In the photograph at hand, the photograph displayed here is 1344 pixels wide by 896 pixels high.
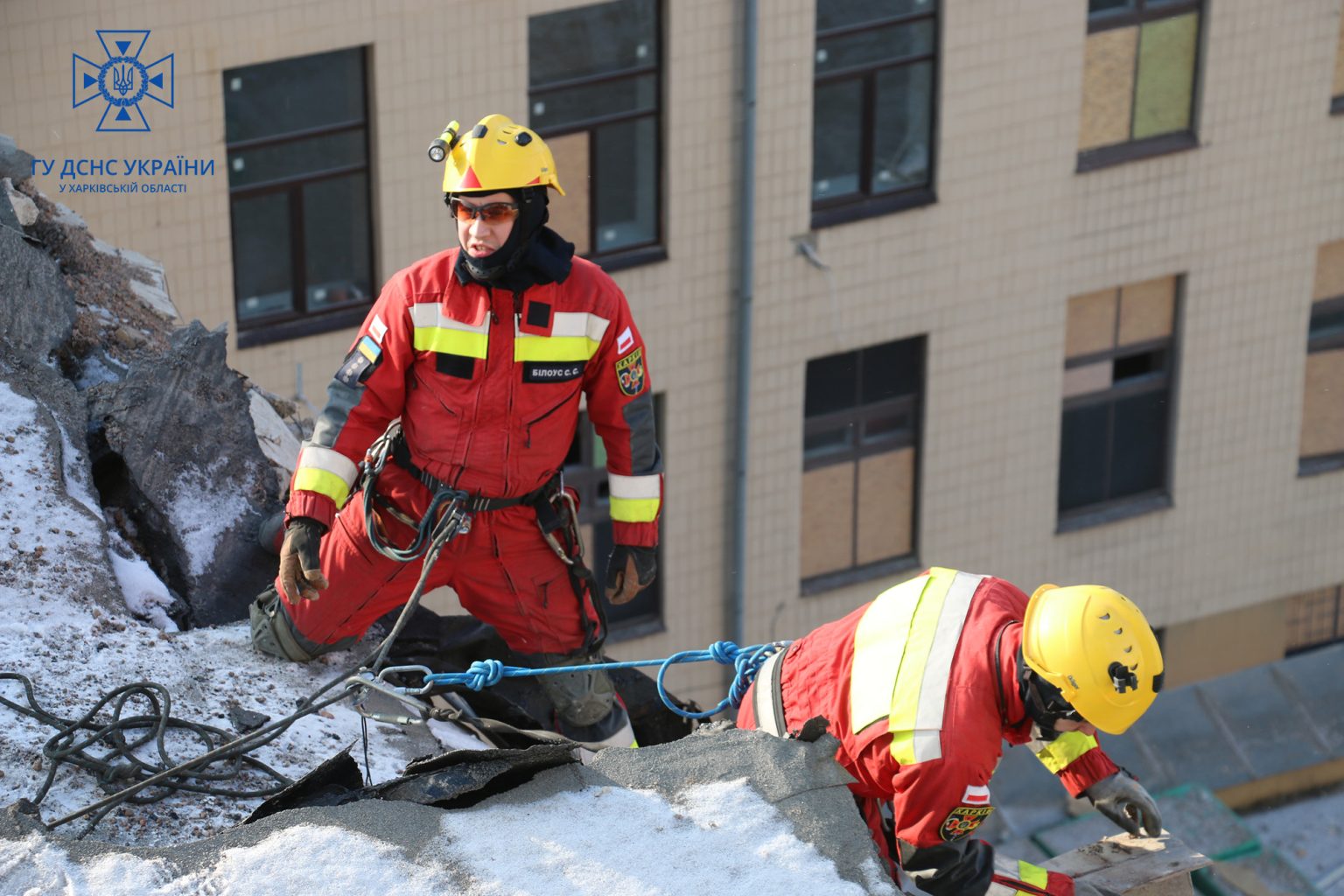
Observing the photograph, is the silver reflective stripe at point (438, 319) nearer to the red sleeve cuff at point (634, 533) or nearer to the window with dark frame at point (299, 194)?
the red sleeve cuff at point (634, 533)

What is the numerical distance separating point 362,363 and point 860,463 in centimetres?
789

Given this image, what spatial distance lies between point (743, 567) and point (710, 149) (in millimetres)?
3082

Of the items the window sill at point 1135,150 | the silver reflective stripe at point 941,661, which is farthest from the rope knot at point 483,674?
the window sill at point 1135,150

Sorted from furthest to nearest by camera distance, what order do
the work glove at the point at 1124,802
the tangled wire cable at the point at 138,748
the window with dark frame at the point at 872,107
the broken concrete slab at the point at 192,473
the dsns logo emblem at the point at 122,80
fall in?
the window with dark frame at the point at 872,107 < the dsns logo emblem at the point at 122,80 < the broken concrete slab at the point at 192,473 < the work glove at the point at 1124,802 < the tangled wire cable at the point at 138,748

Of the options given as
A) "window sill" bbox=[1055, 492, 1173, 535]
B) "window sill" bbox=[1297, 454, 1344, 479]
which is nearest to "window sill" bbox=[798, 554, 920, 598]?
"window sill" bbox=[1055, 492, 1173, 535]

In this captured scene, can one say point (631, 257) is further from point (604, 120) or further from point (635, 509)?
point (635, 509)

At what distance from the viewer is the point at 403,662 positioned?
6621mm

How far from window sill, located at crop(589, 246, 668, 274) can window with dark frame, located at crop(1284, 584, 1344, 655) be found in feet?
23.1

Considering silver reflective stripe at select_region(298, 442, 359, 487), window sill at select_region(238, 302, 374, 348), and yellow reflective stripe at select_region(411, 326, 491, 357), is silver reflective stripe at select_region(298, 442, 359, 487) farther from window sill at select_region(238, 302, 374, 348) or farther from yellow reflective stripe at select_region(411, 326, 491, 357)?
window sill at select_region(238, 302, 374, 348)

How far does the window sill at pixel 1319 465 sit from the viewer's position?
1494 cm

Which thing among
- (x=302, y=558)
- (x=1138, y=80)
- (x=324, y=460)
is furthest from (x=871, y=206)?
(x=302, y=558)

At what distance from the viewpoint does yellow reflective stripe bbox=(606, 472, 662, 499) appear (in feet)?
20.1

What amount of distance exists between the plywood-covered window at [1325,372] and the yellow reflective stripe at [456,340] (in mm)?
10484

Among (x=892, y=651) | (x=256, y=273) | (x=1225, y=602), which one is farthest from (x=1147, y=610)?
(x=892, y=651)
